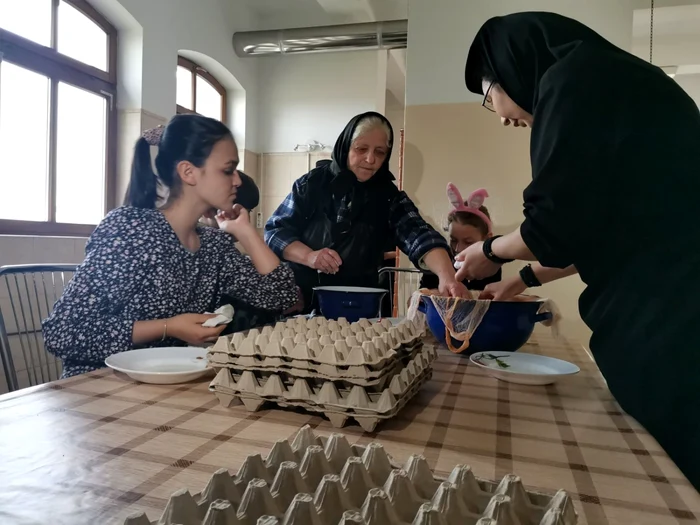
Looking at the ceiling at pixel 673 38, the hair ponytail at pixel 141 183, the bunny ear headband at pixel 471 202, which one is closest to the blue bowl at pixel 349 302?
the hair ponytail at pixel 141 183

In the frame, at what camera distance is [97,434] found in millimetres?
562

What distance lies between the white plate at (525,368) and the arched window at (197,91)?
3.81 metres

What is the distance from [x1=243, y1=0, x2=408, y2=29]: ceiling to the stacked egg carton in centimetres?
406

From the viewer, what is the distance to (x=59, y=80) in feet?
9.74

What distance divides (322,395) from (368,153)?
1192mm

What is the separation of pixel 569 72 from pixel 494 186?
1676mm

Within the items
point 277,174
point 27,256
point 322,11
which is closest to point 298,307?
point 27,256

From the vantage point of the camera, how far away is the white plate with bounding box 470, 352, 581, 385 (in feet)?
2.82

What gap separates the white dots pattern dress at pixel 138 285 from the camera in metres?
1.02

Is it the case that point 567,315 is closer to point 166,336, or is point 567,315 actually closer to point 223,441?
point 166,336

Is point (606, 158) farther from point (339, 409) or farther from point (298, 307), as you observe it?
point (298, 307)

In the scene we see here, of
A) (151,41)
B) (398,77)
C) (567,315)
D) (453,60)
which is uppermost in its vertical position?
(398,77)

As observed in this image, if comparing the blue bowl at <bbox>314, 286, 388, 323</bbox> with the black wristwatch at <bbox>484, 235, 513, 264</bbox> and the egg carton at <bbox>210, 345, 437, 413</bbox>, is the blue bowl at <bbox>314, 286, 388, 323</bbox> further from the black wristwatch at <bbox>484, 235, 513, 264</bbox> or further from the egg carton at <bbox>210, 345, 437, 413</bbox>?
the egg carton at <bbox>210, 345, 437, 413</bbox>

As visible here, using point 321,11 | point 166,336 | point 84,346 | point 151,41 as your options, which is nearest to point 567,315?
point 166,336
